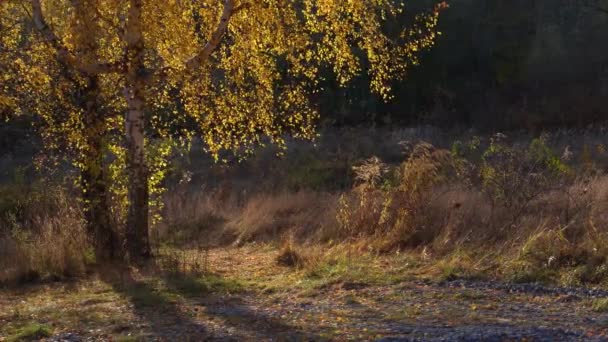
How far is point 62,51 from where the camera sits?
9320 mm

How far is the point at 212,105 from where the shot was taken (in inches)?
399

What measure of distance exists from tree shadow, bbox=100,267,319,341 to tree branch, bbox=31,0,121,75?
8.08 ft

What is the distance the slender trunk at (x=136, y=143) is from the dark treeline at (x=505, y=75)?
63.4 ft

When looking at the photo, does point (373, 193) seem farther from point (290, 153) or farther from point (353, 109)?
point (353, 109)

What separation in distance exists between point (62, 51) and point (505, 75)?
2624 centimetres

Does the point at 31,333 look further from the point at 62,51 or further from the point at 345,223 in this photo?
the point at 345,223

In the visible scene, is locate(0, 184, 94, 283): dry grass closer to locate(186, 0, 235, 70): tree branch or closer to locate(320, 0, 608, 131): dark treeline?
locate(186, 0, 235, 70): tree branch

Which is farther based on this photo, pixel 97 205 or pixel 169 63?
pixel 97 205

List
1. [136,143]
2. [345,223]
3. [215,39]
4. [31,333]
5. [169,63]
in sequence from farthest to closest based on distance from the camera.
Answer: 1. [345,223]
2. [136,143]
3. [215,39]
4. [169,63]
5. [31,333]

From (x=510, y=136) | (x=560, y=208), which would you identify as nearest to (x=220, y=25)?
(x=560, y=208)

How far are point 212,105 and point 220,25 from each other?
3.29ft

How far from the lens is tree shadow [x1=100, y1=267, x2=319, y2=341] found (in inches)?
283

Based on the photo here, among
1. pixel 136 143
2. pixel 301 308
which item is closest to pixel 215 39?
pixel 136 143

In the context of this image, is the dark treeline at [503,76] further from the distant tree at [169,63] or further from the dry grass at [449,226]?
the distant tree at [169,63]
